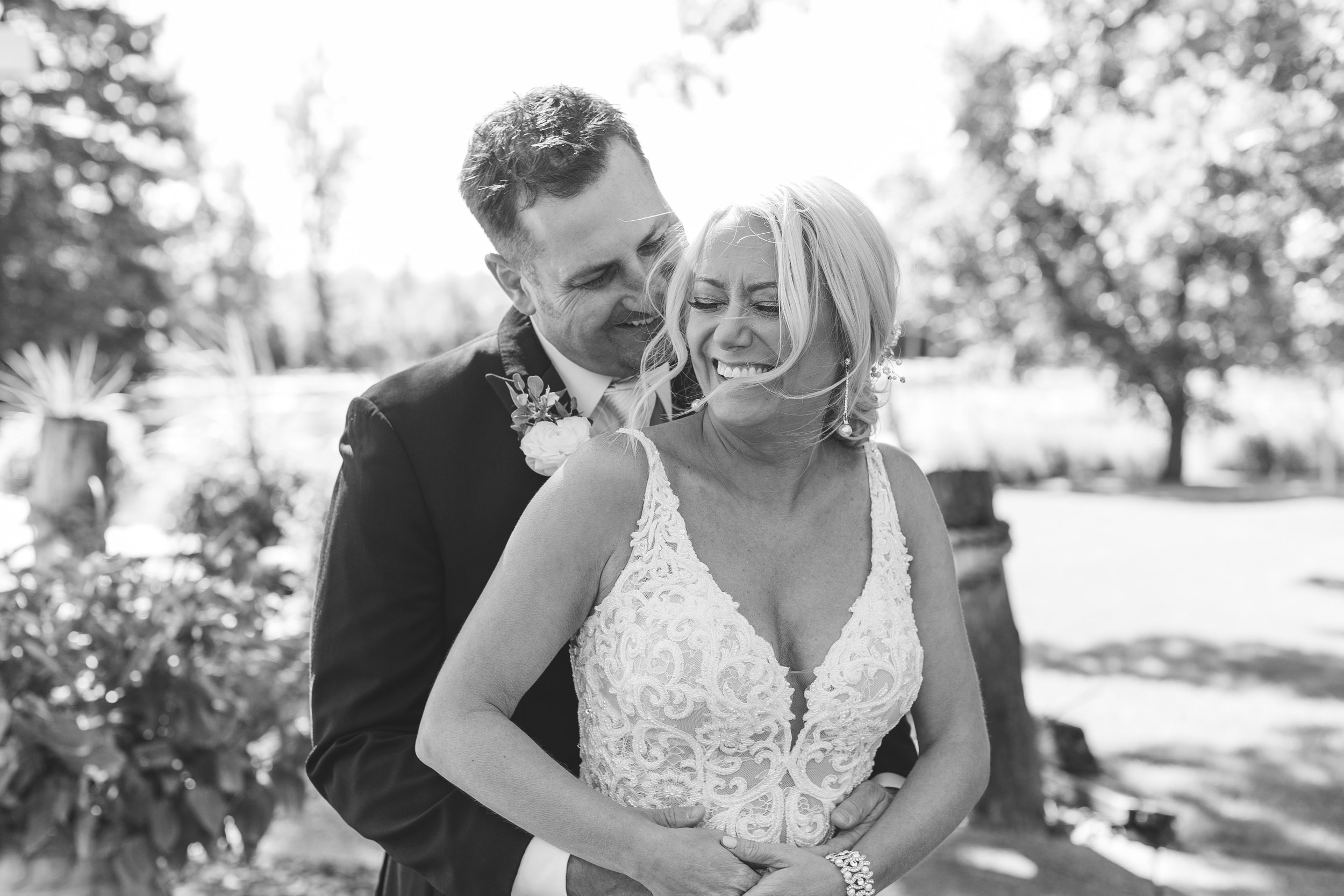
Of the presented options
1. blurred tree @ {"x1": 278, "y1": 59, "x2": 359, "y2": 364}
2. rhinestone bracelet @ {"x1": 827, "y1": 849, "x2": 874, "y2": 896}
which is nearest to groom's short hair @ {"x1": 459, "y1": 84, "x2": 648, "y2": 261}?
rhinestone bracelet @ {"x1": 827, "y1": 849, "x2": 874, "y2": 896}

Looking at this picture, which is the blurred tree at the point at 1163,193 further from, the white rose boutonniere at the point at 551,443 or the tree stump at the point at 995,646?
the white rose boutonniere at the point at 551,443

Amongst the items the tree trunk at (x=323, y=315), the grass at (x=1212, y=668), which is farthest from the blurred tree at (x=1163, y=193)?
the tree trunk at (x=323, y=315)

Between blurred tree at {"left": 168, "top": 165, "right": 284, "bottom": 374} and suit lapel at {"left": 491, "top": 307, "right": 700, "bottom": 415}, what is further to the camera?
blurred tree at {"left": 168, "top": 165, "right": 284, "bottom": 374}

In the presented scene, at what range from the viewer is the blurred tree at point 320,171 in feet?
155

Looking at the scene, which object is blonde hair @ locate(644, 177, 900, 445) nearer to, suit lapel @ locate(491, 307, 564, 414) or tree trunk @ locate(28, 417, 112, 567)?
suit lapel @ locate(491, 307, 564, 414)

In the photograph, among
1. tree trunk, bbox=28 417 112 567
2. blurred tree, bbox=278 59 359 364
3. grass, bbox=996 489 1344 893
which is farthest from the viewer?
blurred tree, bbox=278 59 359 364

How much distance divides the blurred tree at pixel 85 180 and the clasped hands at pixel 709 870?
98.0ft

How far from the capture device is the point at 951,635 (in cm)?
213

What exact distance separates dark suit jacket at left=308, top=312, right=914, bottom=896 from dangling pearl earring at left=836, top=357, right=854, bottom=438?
546 millimetres

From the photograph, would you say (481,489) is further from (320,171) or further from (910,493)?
(320,171)

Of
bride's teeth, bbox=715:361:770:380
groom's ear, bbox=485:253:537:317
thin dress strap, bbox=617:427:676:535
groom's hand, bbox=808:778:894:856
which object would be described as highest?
groom's ear, bbox=485:253:537:317

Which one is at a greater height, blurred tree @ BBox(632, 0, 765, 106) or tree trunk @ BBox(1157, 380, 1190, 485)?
blurred tree @ BBox(632, 0, 765, 106)

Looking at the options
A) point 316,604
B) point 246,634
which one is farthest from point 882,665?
point 246,634

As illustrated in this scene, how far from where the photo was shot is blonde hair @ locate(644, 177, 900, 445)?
1880 millimetres
